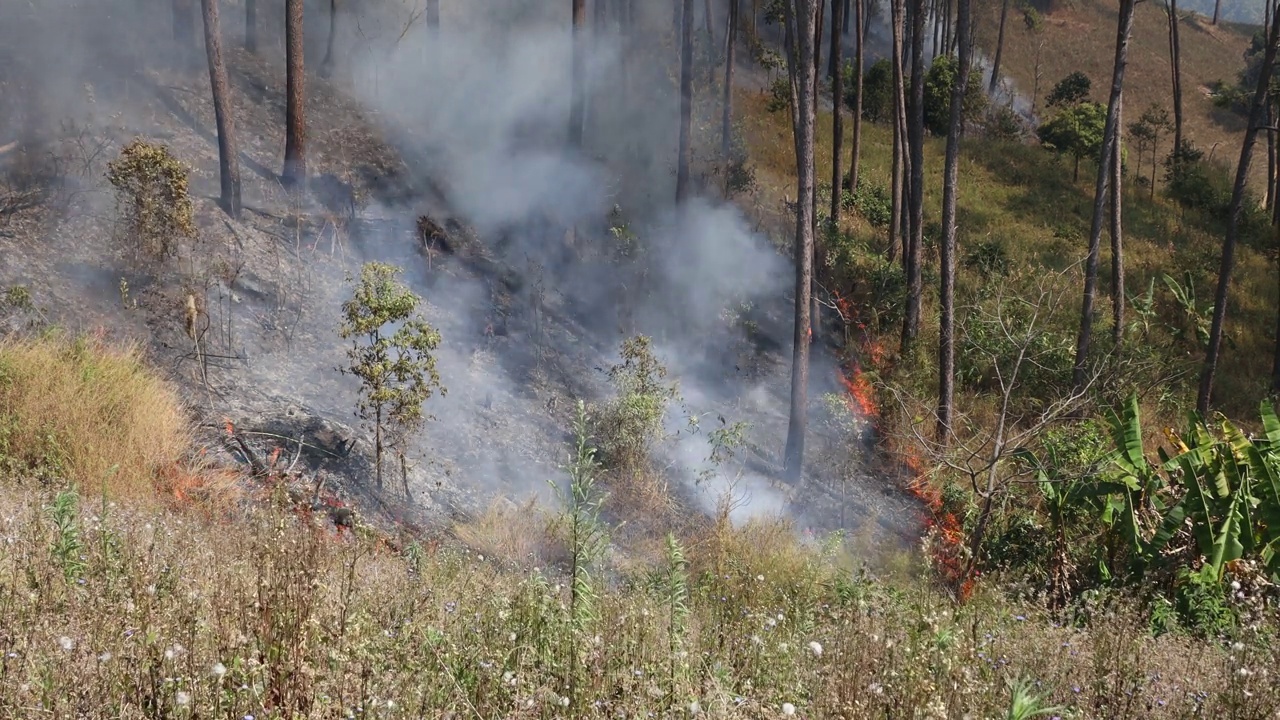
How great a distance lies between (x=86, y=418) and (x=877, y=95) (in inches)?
1106

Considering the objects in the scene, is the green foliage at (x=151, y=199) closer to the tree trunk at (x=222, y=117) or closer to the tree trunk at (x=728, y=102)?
the tree trunk at (x=222, y=117)

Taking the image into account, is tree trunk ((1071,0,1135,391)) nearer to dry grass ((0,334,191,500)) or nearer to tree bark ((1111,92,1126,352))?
tree bark ((1111,92,1126,352))

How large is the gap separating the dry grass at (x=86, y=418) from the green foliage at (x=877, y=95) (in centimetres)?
2659

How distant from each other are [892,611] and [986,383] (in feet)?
42.9

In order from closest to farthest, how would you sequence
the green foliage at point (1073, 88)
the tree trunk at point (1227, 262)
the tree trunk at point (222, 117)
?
the tree trunk at point (222, 117), the tree trunk at point (1227, 262), the green foliage at point (1073, 88)

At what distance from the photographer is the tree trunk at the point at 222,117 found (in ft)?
42.1

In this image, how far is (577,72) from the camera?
1956cm

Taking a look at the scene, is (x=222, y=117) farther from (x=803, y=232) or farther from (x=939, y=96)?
(x=939, y=96)

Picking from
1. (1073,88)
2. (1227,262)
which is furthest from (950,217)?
(1073,88)

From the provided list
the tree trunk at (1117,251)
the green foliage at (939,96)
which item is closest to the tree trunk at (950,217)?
the tree trunk at (1117,251)

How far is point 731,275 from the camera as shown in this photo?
17.8m

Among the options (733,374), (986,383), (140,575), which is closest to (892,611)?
(140,575)

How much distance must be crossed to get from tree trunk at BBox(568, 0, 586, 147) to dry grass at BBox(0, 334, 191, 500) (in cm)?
1284

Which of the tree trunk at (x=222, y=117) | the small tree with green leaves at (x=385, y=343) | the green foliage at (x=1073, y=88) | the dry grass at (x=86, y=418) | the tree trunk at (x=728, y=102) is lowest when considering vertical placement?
the dry grass at (x=86, y=418)
